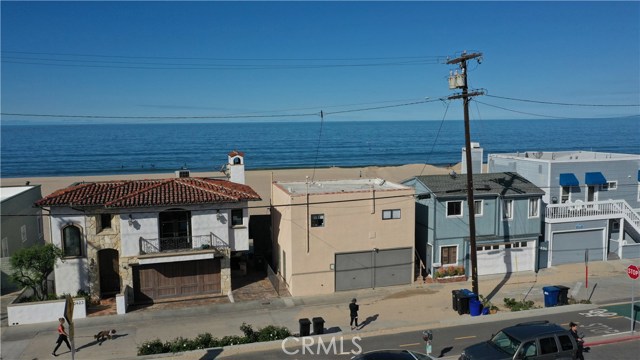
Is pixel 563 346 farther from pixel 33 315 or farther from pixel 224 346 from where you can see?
pixel 33 315

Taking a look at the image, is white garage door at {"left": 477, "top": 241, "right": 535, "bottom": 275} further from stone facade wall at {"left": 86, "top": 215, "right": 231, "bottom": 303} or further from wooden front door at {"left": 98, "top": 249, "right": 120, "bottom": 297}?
wooden front door at {"left": 98, "top": 249, "right": 120, "bottom": 297}

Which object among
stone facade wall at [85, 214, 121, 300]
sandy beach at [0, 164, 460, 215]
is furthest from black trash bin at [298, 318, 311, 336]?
sandy beach at [0, 164, 460, 215]

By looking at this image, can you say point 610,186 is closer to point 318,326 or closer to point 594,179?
point 594,179

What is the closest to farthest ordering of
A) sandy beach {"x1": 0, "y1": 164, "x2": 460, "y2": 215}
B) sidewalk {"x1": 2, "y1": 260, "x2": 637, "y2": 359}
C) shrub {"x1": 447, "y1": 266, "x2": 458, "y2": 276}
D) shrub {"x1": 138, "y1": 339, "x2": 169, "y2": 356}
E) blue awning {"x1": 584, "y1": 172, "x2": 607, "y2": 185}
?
shrub {"x1": 138, "y1": 339, "x2": 169, "y2": 356}, sidewalk {"x1": 2, "y1": 260, "x2": 637, "y2": 359}, shrub {"x1": 447, "y1": 266, "x2": 458, "y2": 276}, blue awning {"x1": 584, "y1": 172, "x2": 607, "y2": 185}, sandy beach {"x1": 0, "y1": 164, "x2": 460, "y2": 215}

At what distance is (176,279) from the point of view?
25422 mm

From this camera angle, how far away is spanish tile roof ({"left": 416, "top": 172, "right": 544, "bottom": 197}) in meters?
28.1

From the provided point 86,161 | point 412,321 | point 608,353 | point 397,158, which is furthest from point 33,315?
point 397,158

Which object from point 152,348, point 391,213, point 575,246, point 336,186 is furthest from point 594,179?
point 152,348

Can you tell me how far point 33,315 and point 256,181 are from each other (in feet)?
142

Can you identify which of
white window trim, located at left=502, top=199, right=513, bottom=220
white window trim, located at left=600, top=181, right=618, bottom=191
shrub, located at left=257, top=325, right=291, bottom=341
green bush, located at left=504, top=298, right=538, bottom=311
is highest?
white window trim, located at left=600, top=181, right=618, bottom=191

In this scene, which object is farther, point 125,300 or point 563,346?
point 125,300

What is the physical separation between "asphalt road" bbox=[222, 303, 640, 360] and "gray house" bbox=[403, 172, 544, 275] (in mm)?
6661

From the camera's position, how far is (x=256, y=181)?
6494 centimetres

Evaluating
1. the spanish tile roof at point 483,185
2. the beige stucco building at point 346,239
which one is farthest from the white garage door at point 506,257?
the beige stucco building at point 346,239
